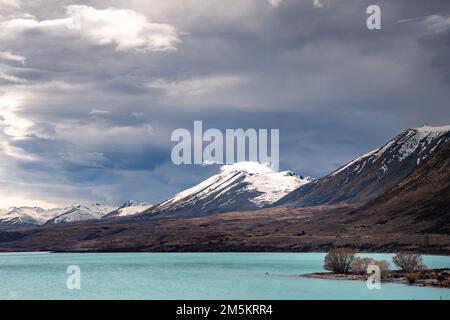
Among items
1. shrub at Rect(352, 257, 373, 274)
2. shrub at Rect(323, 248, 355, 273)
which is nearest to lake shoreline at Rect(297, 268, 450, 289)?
shrub at Rect(323, 248, 355, 273)

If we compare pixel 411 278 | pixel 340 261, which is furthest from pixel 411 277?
pixel 340 261

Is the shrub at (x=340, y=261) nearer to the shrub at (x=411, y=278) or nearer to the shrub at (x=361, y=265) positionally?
the shrub at (x=361, y=265)

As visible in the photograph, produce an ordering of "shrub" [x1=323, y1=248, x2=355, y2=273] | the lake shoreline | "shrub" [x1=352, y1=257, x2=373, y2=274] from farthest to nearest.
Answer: "shrub" [x1=323, y1=248, x2=355, y2=273], "shrub" [x1=352, y1=257, x2=373, y2=274], the lake shoreline

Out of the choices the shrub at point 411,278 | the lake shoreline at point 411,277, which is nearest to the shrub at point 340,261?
the lake shoreline at point 411,277

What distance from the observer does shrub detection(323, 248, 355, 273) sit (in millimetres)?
125750

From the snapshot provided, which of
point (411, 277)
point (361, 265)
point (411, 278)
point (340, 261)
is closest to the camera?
point (411, 277)

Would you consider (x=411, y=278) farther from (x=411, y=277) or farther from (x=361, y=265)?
(x=361, y=265)

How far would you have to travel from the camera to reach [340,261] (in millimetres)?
125875

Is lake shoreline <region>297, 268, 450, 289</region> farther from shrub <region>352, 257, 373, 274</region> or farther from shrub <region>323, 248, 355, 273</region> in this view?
shrub <region>352, 257, 373, 274</region>
